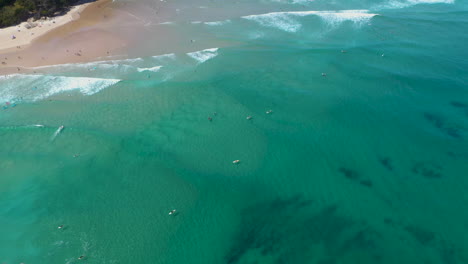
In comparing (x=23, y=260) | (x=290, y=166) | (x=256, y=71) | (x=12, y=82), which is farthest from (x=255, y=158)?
(x=12, y=82)

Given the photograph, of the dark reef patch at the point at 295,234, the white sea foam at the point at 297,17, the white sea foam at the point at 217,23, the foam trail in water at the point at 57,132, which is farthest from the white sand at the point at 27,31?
the dark reef patch at the point at 295,234

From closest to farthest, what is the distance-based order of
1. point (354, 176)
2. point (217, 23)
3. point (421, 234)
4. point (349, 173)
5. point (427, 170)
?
1. point (421, 234)
2. point (354, 176)
3. point (349, 173)
4. point (427, 170)
5. point (217, 23)

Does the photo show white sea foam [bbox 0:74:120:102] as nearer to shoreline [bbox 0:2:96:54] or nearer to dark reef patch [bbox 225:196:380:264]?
shoreline [bbox 0:2:96:54]

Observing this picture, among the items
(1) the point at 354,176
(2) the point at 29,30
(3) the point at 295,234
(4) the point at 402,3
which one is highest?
(2) the point at 29,30

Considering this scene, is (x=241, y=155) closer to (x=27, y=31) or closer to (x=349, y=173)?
(x=349, y=173)

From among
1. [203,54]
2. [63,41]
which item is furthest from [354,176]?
[63,41]
